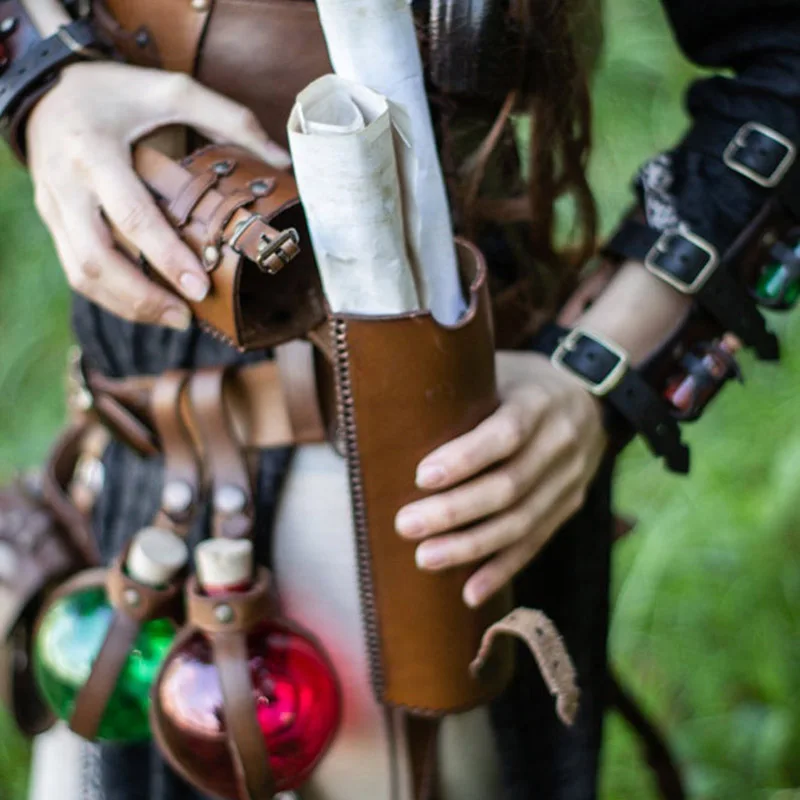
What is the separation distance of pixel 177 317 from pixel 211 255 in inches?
3.0

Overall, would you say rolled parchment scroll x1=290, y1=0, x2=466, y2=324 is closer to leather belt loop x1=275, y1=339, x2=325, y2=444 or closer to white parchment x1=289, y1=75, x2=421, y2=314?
white parchment x1=289, y1=75, x2=421, y2=314

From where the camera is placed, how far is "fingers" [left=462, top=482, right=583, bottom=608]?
3.01ft

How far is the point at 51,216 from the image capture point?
0.97 metres

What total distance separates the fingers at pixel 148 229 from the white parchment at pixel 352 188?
0.40 feet

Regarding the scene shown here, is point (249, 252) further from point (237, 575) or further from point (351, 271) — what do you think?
point (237, 575)

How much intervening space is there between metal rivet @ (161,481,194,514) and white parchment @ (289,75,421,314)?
341 millimetres

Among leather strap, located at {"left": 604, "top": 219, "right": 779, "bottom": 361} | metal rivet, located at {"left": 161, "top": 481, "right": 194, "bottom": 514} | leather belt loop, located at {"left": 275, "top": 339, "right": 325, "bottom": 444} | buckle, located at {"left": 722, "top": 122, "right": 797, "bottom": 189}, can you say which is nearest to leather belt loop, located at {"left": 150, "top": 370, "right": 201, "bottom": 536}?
metal rivet, located at {"left": 161, "top": 481, "right": 194, "bottom": 514}

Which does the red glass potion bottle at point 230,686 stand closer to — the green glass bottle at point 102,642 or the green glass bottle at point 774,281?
the green glass bottle at point 102,642

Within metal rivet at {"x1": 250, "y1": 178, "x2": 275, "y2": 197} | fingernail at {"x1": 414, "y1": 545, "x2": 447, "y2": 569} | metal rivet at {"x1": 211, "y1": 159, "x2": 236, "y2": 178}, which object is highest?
metal rivet at {"x1": 211, "y1": 159, "x2": 236, "y2": 178}

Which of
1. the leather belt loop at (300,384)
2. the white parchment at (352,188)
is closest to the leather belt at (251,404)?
the leather belt loop at (300,384)

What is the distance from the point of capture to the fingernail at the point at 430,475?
0.87 metres

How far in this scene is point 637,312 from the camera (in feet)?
3.51

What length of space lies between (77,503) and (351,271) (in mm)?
595

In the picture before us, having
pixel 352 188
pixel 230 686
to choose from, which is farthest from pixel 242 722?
pixel 352 188
